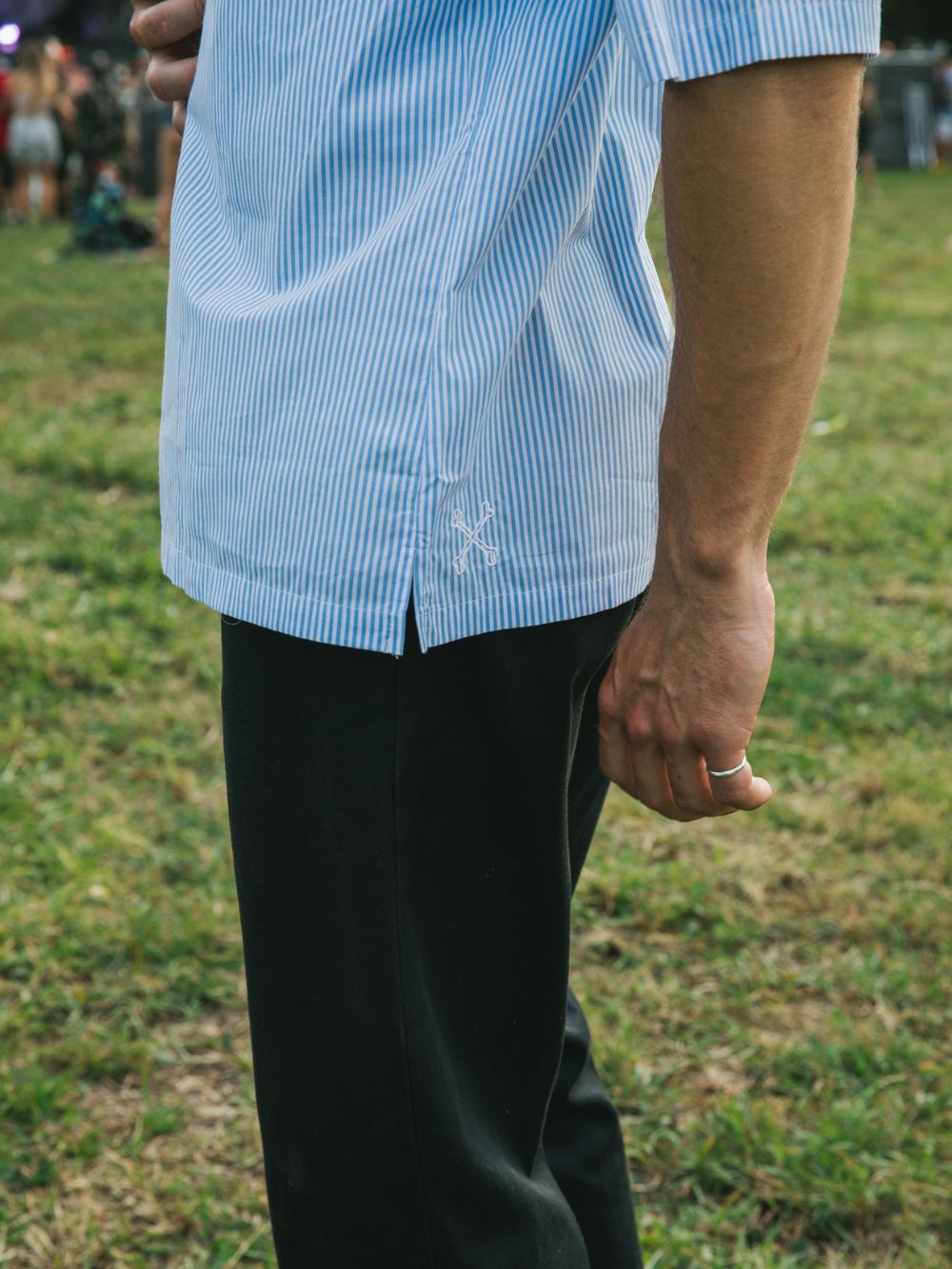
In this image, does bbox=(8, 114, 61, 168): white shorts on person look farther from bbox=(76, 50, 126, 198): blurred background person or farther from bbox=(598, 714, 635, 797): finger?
bbox=(598, 714, 635, 797): finger

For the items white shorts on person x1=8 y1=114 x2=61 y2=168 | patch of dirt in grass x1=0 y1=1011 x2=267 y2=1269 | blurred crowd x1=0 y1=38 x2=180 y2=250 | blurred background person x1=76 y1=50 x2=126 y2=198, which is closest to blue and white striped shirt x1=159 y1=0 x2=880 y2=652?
patch of dirt in grass x1=0 y1=1011 x2=267 y2=1269

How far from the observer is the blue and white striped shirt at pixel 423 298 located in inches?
35.6

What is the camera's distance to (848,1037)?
2.20 m

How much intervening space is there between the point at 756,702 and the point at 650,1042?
132cm

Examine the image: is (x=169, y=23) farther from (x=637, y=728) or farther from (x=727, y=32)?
(x=637, y=728)

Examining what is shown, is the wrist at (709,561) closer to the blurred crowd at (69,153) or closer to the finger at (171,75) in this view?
the finger at (171,75)

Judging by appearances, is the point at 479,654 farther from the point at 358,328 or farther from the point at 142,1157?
the point at 142,1157

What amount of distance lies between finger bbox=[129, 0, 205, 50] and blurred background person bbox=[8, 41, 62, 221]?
1424 centimetres

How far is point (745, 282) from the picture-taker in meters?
0.90

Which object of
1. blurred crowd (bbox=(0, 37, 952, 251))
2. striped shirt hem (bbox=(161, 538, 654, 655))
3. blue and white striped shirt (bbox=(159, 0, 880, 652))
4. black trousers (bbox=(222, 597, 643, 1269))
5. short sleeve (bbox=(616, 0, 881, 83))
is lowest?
blurred crowd (bbox=(0, 37, 952, 251))


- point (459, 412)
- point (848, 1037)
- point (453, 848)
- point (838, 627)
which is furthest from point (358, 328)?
point (838, 627)

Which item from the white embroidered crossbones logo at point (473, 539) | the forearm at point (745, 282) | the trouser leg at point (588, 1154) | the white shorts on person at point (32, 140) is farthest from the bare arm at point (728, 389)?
the white shorts on person at point (32, 140)

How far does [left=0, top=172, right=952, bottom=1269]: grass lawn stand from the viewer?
189cm

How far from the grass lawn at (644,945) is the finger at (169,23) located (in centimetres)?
146
